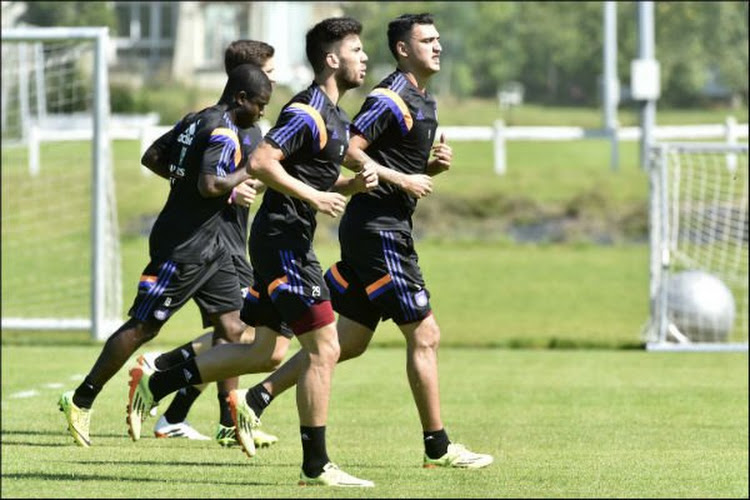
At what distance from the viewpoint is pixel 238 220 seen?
10.8 meters

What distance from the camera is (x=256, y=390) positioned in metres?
9.39

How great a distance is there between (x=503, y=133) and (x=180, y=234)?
16864mm

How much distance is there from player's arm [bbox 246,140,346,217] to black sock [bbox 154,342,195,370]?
1.87 m

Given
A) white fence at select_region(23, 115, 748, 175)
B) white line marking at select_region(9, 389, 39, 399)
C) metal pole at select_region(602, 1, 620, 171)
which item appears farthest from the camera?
white fence at select_region(23, 115, 748, 175)

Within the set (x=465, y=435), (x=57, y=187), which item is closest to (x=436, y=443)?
(x=465, y=435)

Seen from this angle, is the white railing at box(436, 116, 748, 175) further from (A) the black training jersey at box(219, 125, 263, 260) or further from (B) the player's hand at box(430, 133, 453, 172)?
(B) the player's hand at box(430, 133, 453, 172)

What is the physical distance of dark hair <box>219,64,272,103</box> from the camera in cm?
913

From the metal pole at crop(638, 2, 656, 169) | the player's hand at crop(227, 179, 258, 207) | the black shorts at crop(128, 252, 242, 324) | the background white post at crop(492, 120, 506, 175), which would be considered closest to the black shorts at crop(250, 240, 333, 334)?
the player's hand at crop(227, 179, 258, 207)

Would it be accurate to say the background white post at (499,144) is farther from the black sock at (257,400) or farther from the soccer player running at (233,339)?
the black sock at (257,400)

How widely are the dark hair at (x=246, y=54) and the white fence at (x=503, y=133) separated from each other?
1079 cm

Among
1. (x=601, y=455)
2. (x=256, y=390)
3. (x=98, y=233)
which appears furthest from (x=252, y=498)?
(x=98, y=233)

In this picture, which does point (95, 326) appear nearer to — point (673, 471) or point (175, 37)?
point (175, 37)

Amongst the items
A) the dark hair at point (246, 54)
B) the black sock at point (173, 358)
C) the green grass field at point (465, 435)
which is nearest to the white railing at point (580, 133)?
the green grass field at point (465, 435)

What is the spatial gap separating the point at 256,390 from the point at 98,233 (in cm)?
849
